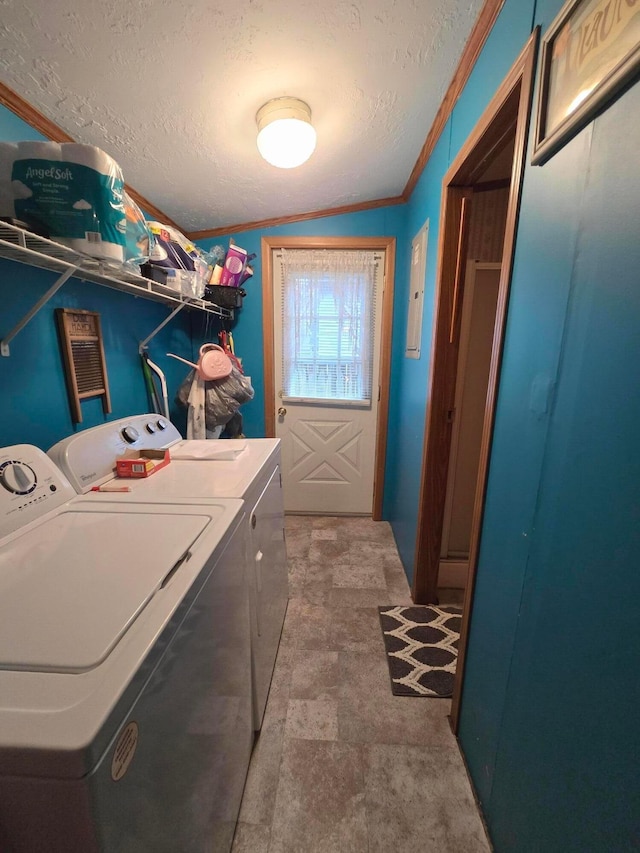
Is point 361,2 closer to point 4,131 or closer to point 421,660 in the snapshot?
point 4,131

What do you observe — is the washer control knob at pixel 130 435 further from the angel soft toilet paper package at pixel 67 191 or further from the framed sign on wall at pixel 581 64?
the framed sign on wall at pixel 581 64

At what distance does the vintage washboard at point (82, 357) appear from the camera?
1271 mm

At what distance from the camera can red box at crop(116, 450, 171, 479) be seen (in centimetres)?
126

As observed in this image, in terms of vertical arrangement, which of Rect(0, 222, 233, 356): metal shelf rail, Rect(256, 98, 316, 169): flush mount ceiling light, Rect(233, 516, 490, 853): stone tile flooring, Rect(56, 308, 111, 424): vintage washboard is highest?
Rect(256, 98, 316, 169): flush mount ceiling light

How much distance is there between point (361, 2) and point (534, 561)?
5.08ft

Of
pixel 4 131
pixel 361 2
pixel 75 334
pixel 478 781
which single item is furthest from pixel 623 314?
pixel 4 131

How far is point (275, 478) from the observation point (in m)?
1.57

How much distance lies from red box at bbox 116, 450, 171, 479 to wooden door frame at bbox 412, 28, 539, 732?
3.87 feet

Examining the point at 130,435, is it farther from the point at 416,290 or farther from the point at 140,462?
the point at 416,290

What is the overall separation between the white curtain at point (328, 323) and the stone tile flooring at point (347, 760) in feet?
5.13

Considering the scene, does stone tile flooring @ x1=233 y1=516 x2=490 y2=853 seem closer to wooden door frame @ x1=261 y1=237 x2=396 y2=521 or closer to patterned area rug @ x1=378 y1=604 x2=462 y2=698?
patterned area rug @ x1=378 y1=604 x2=462 y2=698

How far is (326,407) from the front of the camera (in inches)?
108

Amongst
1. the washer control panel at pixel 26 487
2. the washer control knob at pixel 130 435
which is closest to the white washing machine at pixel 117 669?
the washer control panel at pixel 26 487

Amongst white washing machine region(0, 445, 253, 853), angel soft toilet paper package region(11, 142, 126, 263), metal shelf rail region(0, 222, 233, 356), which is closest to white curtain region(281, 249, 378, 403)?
metal shelf rail region(0, 222, 233, 356)
